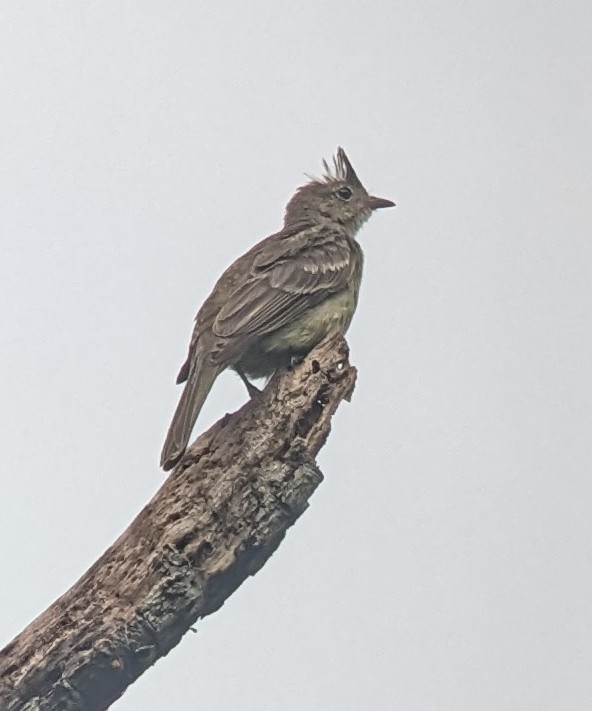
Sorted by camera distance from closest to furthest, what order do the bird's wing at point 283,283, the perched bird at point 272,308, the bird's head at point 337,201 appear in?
the perched bird at point 272,308 < the bird's wing at point 283,283 < the bird's head at point 337,201

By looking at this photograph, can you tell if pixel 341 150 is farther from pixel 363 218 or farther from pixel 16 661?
pixel 16 661

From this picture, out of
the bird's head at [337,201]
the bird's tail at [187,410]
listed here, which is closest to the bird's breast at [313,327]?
the bird's tail at [187,410]

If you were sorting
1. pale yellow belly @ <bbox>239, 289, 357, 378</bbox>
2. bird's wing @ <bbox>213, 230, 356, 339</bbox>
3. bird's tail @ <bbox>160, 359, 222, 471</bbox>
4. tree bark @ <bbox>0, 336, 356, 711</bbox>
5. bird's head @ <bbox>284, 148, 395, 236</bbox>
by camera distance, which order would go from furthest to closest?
bird's head @ <bbox>284, 148, 395, 236</bbox>
pale yellow belly @ <bbox>239, 289, 357, 378</bbox>
bird's wing @ <bbox>213, 230, 356, 339</bbox>
bird's tail @ <bbox>160, 359, 222, 471</bbox>
tree bark @ <bbox>0, 336, 356, 711</bbox>

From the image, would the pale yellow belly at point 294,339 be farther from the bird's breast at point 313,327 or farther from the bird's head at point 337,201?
the bird's head at point 337,201

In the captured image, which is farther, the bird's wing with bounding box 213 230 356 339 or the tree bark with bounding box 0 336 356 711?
the bird's wing with bounding box 213 230 356 339

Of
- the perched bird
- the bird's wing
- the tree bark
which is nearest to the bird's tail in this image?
the perched bird

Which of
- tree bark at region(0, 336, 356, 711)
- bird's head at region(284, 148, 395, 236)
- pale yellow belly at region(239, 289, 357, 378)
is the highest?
bird's head at region(284, 148, 395, 236)

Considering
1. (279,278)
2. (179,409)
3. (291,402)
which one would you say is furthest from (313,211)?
(291,402)

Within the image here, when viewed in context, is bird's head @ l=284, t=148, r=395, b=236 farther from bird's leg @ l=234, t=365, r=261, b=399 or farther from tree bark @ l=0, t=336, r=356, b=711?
tree bark @ l=0, t=336, r=356, b=711

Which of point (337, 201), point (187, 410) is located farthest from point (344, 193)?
point (187, 410)
